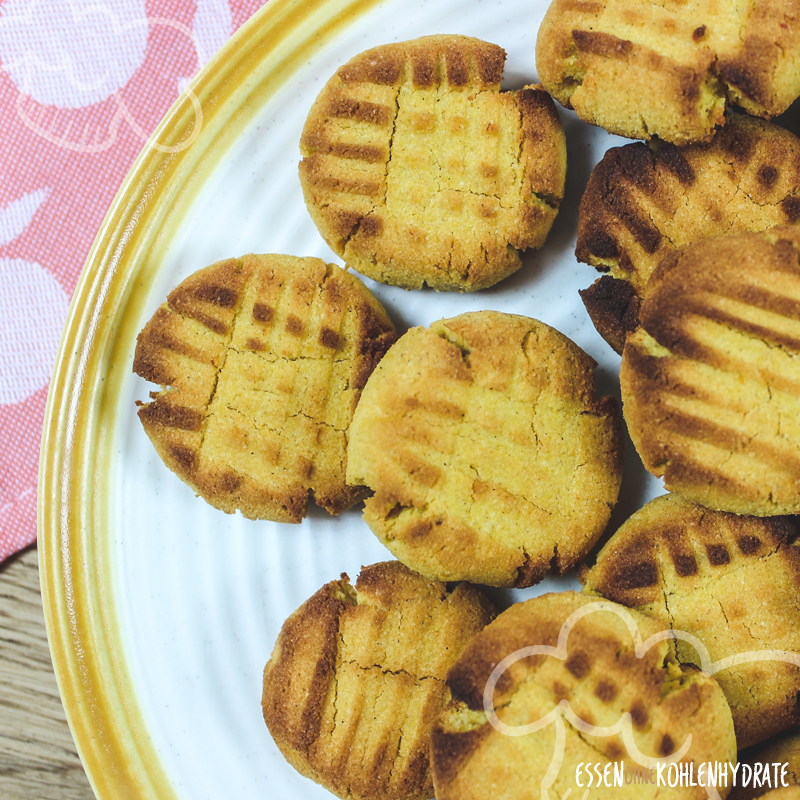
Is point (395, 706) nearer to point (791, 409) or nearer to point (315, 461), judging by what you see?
point (315, 461)

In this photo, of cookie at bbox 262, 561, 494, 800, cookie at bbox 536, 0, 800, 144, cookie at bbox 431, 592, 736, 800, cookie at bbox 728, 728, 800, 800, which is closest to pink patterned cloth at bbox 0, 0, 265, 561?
cookie at bbox 262, 561, 494, 800

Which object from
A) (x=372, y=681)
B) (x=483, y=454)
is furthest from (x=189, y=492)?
(x=483, y=454)

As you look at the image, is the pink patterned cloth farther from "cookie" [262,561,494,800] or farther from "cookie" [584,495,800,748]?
"cookie" [584,495,800,748]

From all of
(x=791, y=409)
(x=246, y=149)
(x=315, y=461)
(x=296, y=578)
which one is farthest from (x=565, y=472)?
(x=246, y=149)

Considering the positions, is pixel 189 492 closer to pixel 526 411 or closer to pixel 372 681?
pixel 372 681

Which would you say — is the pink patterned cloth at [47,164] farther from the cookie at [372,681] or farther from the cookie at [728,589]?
the cookie at [728,589]

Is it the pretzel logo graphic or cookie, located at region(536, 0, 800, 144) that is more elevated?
cookie, located at region(536, 0, 800, 144)

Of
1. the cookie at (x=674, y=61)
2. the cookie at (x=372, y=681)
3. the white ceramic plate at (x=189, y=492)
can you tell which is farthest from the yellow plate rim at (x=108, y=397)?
the cookie at (x=674, y=61)
